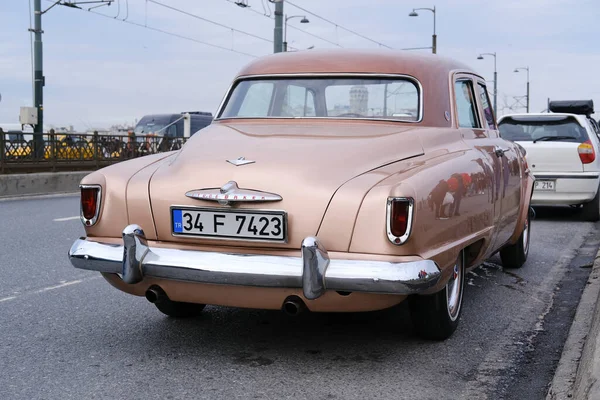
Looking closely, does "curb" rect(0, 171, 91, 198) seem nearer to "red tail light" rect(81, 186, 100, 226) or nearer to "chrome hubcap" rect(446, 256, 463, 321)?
"red tail light" rect(81, 186, 100, 226)

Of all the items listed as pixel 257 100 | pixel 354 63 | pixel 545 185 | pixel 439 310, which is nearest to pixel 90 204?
pixel 257 100

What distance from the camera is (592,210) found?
1195 cm

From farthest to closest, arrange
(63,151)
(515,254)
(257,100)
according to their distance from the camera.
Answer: (63,151) → (515,254) → (257,100)

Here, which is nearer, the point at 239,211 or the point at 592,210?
the point at 239,211

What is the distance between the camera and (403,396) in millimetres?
3879

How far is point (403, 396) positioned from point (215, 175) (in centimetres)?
146

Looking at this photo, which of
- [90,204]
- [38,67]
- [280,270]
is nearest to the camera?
[280,270]

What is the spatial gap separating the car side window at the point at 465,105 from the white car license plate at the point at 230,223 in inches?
77.5

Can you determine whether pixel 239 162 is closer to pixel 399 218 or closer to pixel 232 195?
Result: pixel 232 195

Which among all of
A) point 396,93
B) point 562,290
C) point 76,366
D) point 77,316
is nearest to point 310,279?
point 76,366

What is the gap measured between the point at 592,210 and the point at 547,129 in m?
1.33

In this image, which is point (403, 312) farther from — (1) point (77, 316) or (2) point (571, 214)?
(2) point (571, 214)

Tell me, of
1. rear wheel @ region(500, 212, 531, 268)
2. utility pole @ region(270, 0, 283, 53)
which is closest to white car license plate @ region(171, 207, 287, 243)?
rear wheel @ region(500, 212, 531, 268)

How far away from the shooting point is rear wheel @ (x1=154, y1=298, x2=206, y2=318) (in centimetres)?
529
